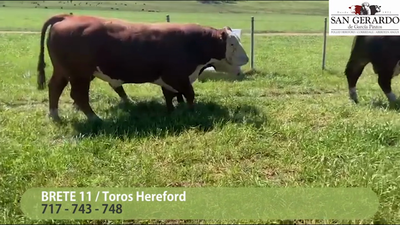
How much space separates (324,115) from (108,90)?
11.9 feet

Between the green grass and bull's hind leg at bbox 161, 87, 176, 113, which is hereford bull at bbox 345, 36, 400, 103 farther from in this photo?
the green grass

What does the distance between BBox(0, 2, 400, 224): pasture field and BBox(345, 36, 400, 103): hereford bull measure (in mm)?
397

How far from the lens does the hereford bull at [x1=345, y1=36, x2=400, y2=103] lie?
7.17 metres

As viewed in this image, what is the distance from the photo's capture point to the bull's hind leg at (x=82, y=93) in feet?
19.6

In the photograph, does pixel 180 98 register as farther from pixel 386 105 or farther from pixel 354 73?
pixel 386 105

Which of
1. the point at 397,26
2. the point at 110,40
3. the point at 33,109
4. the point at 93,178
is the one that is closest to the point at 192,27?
the point at 110,40

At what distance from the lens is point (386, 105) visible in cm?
727

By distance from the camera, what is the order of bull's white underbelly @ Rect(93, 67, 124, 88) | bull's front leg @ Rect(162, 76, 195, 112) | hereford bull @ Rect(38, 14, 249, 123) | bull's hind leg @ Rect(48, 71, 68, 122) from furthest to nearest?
bull's front leg @ Rect(162, 76, 195, 112)
bull's hind leg @ Rect(48, 71, 68, 122)
bull's white underbelly @ Rect(93, 67, 124, 88)
hereford bull @ Rect(38, 14, 249, 123)

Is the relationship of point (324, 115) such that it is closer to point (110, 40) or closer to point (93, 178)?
point (110, 40)

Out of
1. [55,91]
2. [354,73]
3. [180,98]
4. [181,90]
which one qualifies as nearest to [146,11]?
[180,98]

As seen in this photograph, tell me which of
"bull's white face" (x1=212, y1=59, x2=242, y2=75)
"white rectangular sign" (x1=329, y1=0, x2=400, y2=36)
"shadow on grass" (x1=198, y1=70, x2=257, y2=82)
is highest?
"white rectangular sign" (x1=329, y1=0, x2=400, y2=36)

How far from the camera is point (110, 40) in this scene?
19.7 ft

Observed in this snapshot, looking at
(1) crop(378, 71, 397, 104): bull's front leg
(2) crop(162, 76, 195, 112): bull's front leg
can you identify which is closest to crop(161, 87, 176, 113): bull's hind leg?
(2) crop(162, 76, 195, 112): bull's front leg

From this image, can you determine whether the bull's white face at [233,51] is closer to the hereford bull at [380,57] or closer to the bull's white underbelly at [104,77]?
the bull's white underbelly at [104,77]
